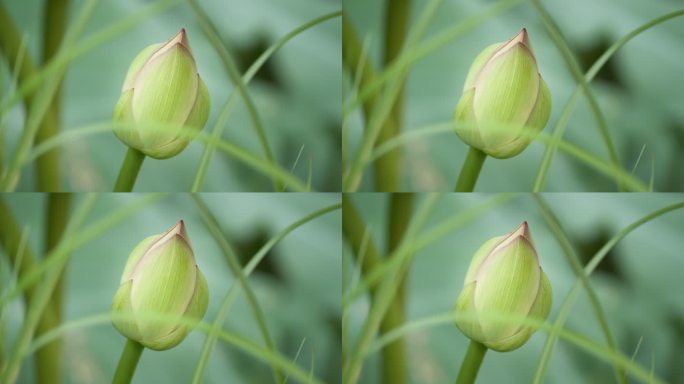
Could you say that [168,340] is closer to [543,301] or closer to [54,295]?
[54,295]

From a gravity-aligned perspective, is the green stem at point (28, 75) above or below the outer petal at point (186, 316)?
above

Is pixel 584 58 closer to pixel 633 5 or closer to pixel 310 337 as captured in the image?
pixel 633 5

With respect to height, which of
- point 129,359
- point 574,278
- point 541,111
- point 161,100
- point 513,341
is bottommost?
point 129,359

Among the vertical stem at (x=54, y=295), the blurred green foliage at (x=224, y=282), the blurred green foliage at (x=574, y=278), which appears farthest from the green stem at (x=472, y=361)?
the vertical stem at (x=54, y=295)

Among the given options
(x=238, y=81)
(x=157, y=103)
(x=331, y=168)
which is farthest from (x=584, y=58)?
(x=157, y=103)

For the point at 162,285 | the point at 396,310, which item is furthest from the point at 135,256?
the point at 396,310

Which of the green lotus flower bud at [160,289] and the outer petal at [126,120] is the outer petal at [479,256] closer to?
the green lotus flower bud at [160,289]

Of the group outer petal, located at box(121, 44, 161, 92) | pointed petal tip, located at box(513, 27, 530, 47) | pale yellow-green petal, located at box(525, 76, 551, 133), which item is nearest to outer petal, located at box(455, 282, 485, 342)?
pale yellow-green petal, located at box(525, 76, 551, 133)
